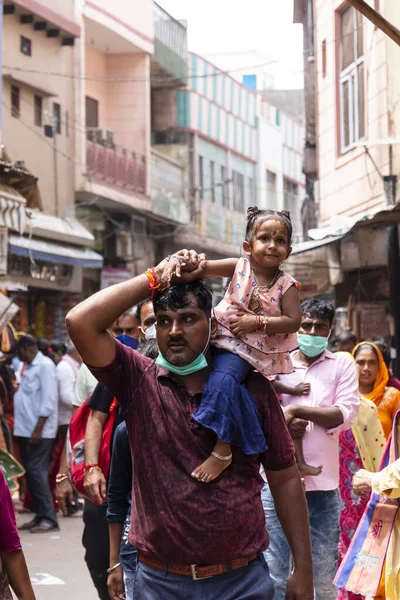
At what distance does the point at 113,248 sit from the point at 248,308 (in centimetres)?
2485

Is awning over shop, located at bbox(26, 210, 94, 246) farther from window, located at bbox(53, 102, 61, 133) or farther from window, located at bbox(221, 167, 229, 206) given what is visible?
window, located at bbox(221, 167, 229, 206)

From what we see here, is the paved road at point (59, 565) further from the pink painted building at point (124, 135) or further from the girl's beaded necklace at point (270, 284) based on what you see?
the pink painted building at point (124, 135)

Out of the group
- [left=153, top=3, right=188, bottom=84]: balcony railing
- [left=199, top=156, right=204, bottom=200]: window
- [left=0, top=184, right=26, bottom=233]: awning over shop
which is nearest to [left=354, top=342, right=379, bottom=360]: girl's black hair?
[left=0, top=184, right=26, bottom=233]: awning over shop

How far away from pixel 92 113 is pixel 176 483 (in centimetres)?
2695

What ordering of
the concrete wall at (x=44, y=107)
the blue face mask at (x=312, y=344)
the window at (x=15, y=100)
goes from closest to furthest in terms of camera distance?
the blue face mask at (x=312, y=344) → the concrete wall at (x=44, y=107) → the window at (x=15, y=100)

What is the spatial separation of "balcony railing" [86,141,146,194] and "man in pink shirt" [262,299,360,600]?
21105 mm

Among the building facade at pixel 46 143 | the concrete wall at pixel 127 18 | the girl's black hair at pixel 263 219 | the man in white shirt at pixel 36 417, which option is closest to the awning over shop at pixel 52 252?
the building facade at pixel 46 143

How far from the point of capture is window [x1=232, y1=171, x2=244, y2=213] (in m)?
40.0

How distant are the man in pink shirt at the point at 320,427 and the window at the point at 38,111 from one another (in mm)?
19478

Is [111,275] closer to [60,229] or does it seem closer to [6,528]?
[60,229]

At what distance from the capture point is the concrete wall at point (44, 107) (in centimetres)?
2383

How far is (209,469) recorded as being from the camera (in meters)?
3.63

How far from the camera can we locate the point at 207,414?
12.1ft

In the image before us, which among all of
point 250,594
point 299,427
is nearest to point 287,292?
point 250,594
